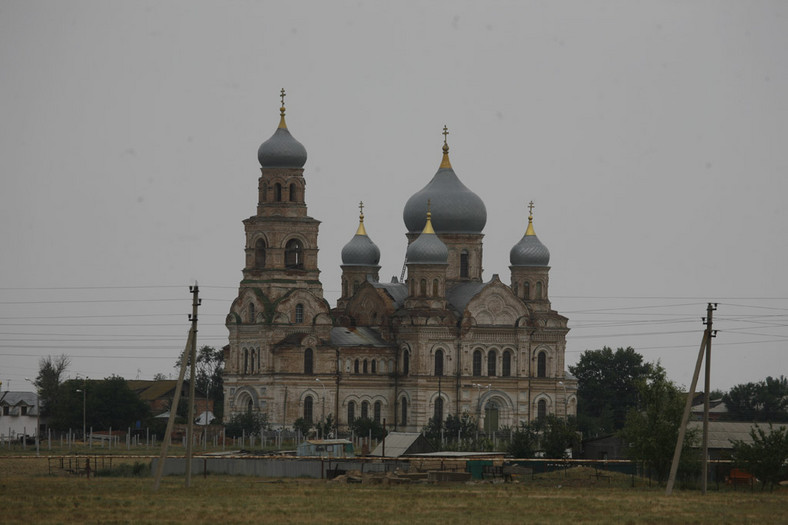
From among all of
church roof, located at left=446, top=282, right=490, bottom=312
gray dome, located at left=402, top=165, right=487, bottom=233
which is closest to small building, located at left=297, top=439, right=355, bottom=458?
church roof, located at left=446, top=282, right=490, bottom=312

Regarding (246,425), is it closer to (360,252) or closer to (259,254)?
(259,254)

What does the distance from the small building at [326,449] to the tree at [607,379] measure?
36.3 metres

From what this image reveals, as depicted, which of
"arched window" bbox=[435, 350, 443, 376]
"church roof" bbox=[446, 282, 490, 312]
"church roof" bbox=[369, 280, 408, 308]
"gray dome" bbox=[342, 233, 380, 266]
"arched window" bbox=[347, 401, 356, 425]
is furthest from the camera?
"gray dome" bbox=[342, 233, 380, 266]

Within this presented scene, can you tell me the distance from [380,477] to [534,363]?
4151 cm

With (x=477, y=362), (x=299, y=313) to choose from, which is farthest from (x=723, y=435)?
(x=299, y=313)

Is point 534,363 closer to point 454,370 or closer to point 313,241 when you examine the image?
point 454,370

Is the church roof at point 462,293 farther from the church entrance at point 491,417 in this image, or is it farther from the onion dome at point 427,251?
the church entrance at point 491,417

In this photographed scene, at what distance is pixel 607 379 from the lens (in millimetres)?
119312

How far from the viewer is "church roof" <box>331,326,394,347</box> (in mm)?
103375

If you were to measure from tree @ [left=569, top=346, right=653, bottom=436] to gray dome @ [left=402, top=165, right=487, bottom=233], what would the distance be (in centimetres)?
1515

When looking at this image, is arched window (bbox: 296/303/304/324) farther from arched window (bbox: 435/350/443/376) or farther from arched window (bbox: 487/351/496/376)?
arched window (bbox: 487/351/496/376)

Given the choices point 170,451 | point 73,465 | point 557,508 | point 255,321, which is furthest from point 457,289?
point 557,508

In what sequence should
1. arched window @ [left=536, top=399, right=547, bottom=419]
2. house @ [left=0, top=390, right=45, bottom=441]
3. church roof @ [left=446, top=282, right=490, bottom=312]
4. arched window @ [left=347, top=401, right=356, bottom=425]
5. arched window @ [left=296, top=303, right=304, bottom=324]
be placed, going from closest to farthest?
1. arched window @ [left=296, top=303, right=304, bottom=324]
2. arched window @ [left=347, top=401, right=356, bottom=425]
3. arched window @ [left=536, top=399, right=547, bottom=419]
4. church roof @ [left=446, top=282, right=490, bottom=312]
5. house @ [left=0, top=390, right=45, bottom=441]

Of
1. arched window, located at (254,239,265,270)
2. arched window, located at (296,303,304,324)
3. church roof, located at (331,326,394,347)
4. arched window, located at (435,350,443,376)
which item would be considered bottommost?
arched window, located at (435,350,443,376)
